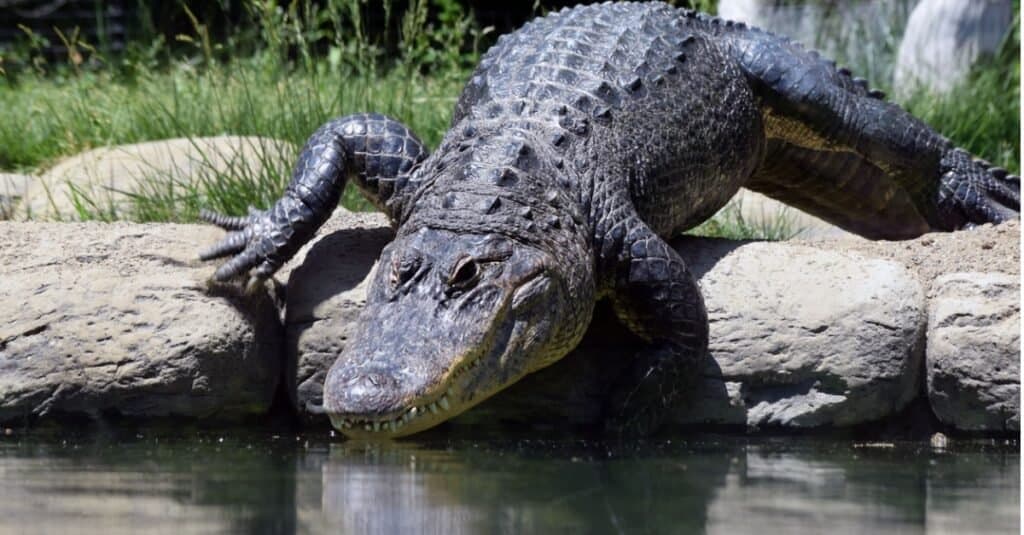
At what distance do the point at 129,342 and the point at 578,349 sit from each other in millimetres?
1382

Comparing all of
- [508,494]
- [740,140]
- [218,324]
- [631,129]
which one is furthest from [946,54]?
[508,494]

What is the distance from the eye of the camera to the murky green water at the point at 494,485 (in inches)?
118

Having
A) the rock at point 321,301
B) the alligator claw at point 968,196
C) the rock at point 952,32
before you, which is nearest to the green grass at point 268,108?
the rock at point 952,32

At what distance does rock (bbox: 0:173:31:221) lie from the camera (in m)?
6.83

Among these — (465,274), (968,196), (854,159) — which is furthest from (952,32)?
(465,274)

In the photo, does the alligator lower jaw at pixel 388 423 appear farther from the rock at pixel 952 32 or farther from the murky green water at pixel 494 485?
the rock at pixel 952 32

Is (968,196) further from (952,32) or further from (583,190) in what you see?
(952,32)

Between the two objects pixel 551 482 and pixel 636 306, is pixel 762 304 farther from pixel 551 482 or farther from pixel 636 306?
pixel 551 482

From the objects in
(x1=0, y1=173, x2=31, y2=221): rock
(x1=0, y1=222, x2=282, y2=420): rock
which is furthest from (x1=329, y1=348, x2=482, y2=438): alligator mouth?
(x1=0, y1=173, x2=31, y2=221): rock

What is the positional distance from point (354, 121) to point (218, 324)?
955mm

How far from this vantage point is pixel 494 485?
342 cm

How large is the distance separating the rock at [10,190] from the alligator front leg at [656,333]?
11.6 feet

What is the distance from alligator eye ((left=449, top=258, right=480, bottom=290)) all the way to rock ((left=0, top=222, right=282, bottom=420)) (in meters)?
0.84

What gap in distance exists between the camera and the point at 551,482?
11.3ft
